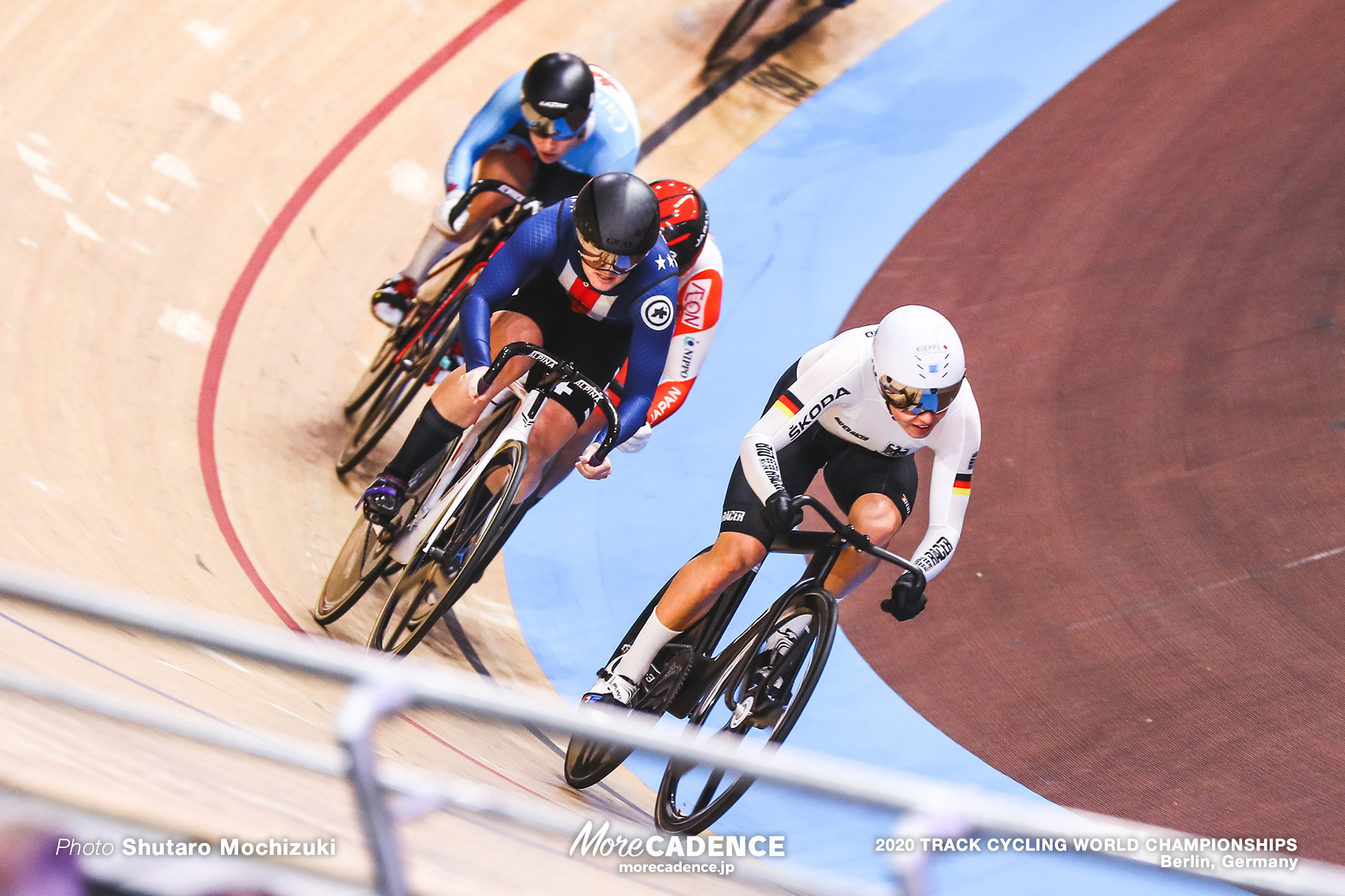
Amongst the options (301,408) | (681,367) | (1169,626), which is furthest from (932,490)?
(301,408)

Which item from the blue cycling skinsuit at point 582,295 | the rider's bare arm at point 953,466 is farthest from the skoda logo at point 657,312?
the rider's bare arm at point 953,466

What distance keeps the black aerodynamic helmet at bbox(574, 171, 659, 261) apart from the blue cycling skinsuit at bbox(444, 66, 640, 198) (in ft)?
3.39

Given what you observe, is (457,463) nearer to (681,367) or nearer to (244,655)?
(681,367)

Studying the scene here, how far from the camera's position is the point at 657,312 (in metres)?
4.16

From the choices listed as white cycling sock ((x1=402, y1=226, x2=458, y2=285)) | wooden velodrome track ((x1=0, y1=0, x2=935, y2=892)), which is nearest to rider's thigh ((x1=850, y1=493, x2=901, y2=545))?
wooden velodrome track ((x1=0, y1=0, x2=935, y2=892))

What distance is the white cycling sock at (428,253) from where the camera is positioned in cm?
521

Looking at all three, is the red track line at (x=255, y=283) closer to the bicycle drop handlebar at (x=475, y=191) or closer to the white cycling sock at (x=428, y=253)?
the white cycling sock at (x=428, y=253)

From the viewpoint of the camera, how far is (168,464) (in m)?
4.73

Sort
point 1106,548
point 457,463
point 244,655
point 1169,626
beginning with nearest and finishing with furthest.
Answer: point 244,655 → point 457,463 → point 1169,626 → point 1106,548

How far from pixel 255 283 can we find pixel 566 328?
2.21m

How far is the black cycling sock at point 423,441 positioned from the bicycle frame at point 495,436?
6cm

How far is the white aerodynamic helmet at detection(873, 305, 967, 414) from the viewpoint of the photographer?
354cm

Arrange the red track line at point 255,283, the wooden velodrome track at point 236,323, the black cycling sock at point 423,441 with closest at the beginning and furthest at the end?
the wooden velodrome track at point 236,323 < the black cycling sock at point 423,441 < the red track line at point 255,283

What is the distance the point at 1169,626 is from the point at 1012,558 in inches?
25.8
